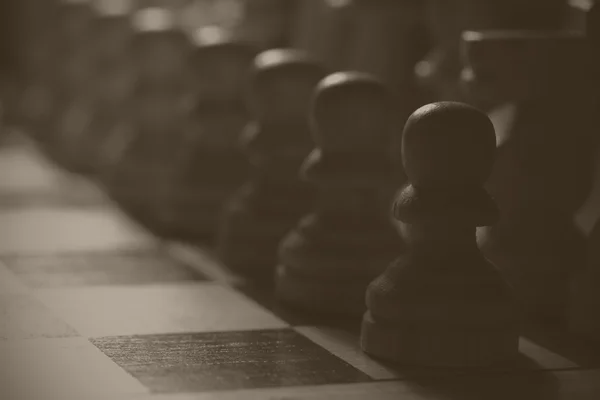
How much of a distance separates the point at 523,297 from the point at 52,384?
2.96ft

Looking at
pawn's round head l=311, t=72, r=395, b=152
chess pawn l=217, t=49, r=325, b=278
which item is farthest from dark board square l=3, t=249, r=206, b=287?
pawn's round head l=311, t=72, r=395, b=152

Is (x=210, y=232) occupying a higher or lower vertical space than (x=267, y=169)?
lower

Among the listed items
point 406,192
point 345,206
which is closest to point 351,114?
point 345,206

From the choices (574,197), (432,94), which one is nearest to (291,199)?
(432,94)

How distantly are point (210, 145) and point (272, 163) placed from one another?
435mm

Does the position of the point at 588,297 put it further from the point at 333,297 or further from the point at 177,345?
the point at 177,345

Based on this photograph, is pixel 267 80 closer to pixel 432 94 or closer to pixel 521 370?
pixel 432 94

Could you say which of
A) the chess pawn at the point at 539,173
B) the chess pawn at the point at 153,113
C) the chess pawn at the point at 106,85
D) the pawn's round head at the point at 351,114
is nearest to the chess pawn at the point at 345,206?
the pawn's round head at the point at 351,114

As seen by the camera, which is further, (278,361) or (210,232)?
(210,232)

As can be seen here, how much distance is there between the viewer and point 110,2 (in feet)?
16.5

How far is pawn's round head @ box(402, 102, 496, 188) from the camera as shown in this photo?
187 cm

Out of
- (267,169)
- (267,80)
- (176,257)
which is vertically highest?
(267,80)

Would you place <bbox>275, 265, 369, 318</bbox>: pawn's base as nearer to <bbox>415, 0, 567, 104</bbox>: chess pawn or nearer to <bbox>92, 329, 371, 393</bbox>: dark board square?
<bbox>92, 329, 371, 393</bbox>: dark board square

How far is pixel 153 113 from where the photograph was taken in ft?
11.3
